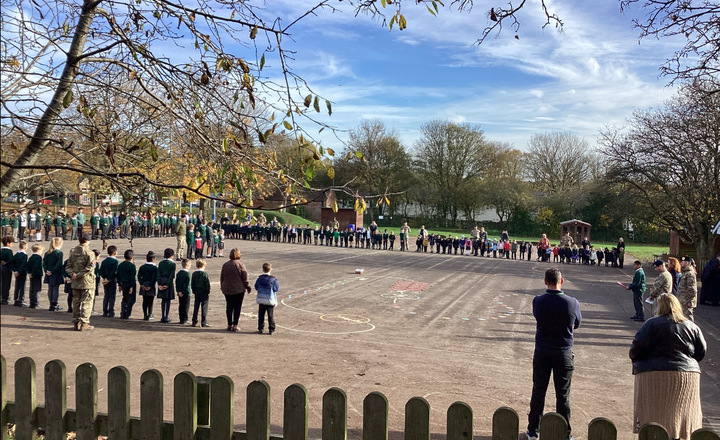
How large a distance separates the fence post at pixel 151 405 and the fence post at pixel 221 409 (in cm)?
39

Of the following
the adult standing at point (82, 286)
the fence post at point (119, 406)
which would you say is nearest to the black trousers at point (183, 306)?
the adult standing at point (82, 286)

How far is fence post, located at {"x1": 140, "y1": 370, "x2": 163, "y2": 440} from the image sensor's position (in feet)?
12.3

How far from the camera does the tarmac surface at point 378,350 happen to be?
23.4 ft

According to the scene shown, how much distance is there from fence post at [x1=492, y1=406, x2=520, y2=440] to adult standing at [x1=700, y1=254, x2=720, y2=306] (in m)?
16.9

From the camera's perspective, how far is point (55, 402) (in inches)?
152

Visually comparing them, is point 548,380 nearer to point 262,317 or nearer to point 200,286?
point 262,317

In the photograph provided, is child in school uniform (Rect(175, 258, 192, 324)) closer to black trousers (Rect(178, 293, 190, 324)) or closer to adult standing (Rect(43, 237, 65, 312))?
black trousers (Rect(178, 293, 190, 324))

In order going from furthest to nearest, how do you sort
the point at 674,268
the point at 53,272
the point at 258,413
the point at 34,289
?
1. the point at 674,268
2. the point at 34,289
3. the point at 53,272
4. the point at 258,413

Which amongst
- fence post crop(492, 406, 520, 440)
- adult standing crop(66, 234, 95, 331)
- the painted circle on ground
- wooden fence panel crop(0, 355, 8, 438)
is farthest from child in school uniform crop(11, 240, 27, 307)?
fence post crop(492, 406, 520, 440)

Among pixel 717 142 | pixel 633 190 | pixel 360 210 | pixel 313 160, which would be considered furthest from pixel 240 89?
pixel 633 190

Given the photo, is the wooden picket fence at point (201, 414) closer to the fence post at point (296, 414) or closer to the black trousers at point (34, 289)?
the fence post at point (296, 414)

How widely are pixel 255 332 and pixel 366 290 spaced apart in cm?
675

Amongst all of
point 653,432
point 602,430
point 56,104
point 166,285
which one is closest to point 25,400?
point 56,104

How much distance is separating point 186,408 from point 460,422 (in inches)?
74.2
